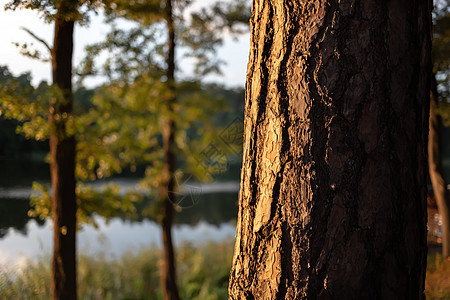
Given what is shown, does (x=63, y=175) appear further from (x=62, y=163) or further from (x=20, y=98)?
(x=20, y=98)

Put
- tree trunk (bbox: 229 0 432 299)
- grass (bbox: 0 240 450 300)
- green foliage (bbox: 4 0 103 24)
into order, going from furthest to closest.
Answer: grass (bbox: 0 240 450 300), green foliage (bbox: 4 0 103 24), tree trunk (bbox: 229 0 432 299)

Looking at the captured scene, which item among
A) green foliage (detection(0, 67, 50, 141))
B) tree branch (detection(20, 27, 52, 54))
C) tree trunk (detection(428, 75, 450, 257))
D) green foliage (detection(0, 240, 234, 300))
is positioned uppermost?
tree branch (detection(20, 27, 52, 54))

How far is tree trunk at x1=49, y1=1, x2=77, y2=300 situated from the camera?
457cm

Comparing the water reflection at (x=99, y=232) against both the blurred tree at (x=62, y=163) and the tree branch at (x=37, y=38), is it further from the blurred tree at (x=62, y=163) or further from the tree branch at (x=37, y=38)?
the tree branch at (x=37, y=38)

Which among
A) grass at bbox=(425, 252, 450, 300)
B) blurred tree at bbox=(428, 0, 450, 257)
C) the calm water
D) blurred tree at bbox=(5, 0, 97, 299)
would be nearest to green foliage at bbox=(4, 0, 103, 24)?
blurred tree at bbox=(5, 0, 97, 299)

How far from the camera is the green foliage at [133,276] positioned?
6.98 metres

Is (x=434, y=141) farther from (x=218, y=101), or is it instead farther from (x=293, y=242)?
(x=293, y=242)

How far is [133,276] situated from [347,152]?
894 cm

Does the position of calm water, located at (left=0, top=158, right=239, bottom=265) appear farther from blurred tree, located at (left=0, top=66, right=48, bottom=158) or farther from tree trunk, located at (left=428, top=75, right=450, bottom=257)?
tree trunk, located at (left=428, top=75, right=450, bottom=257)

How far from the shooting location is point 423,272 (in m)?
1.72

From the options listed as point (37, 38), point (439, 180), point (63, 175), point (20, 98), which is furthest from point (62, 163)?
point (439, 180)

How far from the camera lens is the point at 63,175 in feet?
15.0

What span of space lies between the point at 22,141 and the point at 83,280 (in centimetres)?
307

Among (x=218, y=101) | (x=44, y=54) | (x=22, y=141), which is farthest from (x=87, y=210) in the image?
(x=22, y=141)
